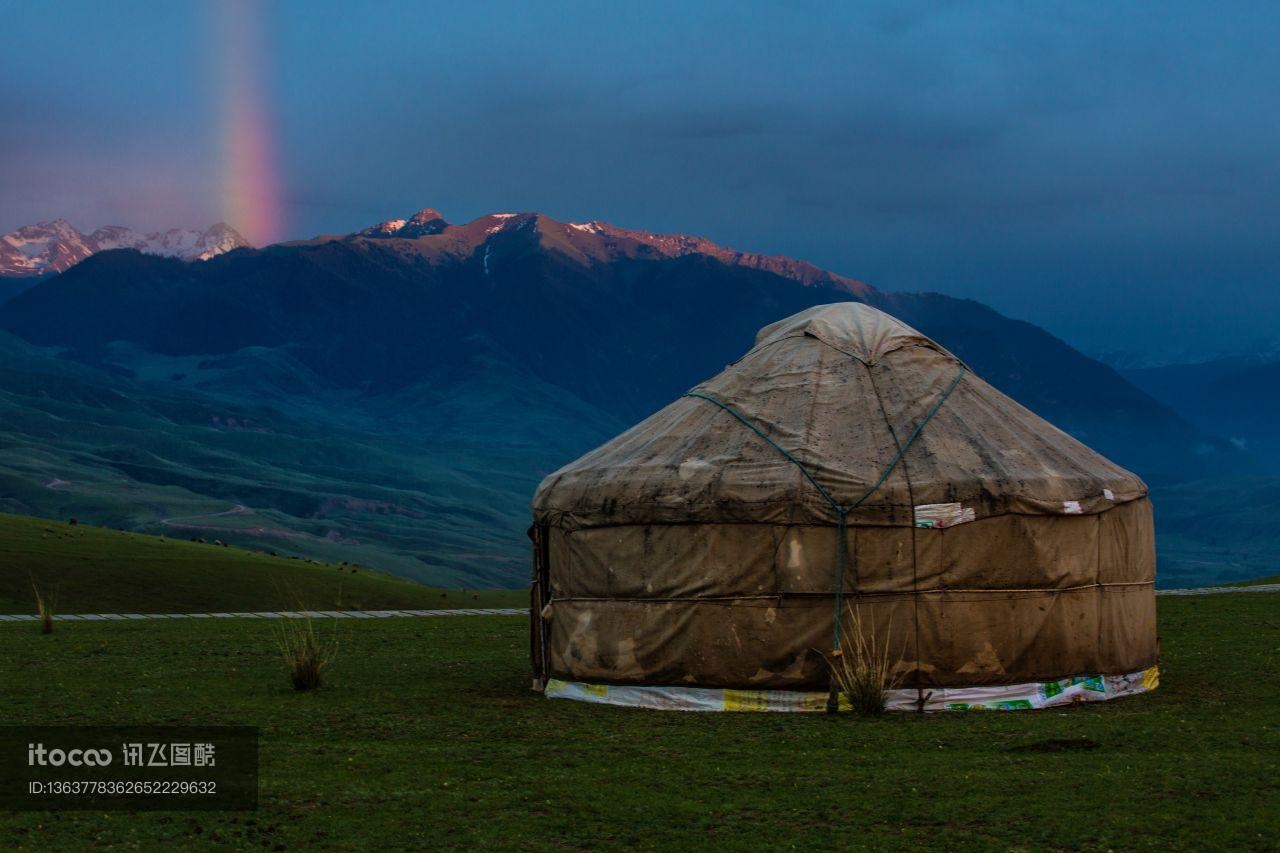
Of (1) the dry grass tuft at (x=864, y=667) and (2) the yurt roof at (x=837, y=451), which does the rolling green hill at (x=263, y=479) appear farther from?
(1) the dry grass tuft at (x=864, y=667)

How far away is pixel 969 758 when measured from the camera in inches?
359

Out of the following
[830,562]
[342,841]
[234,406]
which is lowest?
[342,841]

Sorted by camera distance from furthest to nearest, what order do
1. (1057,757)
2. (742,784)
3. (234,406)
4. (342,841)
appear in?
1. (234,406)
2. (1057,757)
3. (742,784)
4. (342,841)

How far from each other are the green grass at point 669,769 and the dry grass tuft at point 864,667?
0.20 m

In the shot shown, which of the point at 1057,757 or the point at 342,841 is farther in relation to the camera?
the point at 1057,757

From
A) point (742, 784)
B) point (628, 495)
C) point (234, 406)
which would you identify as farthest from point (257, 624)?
point (234, 406)

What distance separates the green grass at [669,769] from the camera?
7.18m

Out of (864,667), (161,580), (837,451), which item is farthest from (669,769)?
(161,580)

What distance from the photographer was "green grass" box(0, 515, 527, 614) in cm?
2700

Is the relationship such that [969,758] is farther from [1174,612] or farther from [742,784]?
[1174,612]

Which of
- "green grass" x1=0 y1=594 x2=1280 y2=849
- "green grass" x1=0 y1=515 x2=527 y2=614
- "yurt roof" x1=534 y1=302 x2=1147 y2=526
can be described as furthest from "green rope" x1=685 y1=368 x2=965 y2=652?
"green grass" x1=0 y1=515 x2=527 y2=614

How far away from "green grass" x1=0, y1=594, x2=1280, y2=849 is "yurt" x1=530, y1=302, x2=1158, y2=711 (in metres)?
0.41

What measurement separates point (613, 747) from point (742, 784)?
144 centimetres
